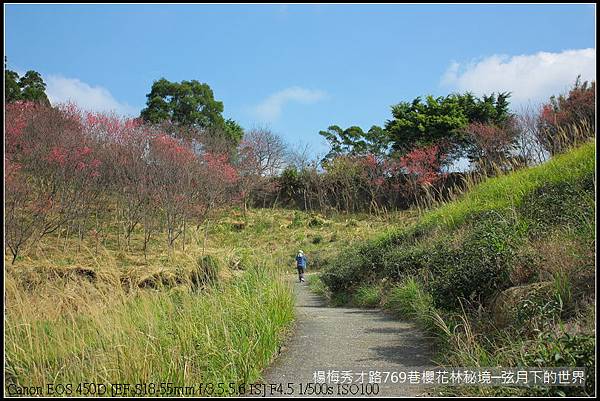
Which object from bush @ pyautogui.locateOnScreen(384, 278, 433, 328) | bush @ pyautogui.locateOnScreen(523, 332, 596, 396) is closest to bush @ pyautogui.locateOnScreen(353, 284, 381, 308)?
bush @ pyautogui.locateOnScreen(384, 278, 433, 328)

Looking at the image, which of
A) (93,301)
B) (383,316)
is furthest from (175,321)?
(383,316)

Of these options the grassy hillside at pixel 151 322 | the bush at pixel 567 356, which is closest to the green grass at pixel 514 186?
the grassy hillside at pixel 151 322

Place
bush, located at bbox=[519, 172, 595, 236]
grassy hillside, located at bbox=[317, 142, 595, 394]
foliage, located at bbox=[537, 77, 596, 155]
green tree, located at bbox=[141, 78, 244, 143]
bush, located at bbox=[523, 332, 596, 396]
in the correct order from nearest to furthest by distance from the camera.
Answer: bush, located at bbox=[523, 332, 596, 396], grassy hillside, located at bbox=[317, 142, 595, 394], bush, located at bbox=[519, 172, 595, 236], foliage, located at bbox=[537, 77, 596, 155], green tree, located at bbox=[141, 78, 244, 143]

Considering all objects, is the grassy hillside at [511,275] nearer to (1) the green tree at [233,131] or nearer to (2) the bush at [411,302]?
(2) the bush at [411,302]

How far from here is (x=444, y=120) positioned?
26797 mm

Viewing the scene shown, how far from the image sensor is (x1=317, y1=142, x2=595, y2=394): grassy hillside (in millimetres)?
3787

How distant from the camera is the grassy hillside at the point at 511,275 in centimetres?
379

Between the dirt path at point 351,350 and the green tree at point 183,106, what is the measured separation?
2669cm

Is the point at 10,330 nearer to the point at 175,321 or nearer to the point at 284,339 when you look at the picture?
the point at 175,321

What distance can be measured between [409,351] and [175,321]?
7.46 feet

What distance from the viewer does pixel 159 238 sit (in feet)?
65.1

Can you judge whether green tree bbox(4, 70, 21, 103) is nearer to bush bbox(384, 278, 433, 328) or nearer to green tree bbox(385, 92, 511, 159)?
green tree bbox(385, 92, 511, 159)

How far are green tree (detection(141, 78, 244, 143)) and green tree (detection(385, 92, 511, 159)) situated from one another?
427 inches

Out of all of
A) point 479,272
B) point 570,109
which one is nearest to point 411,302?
point 479,272
